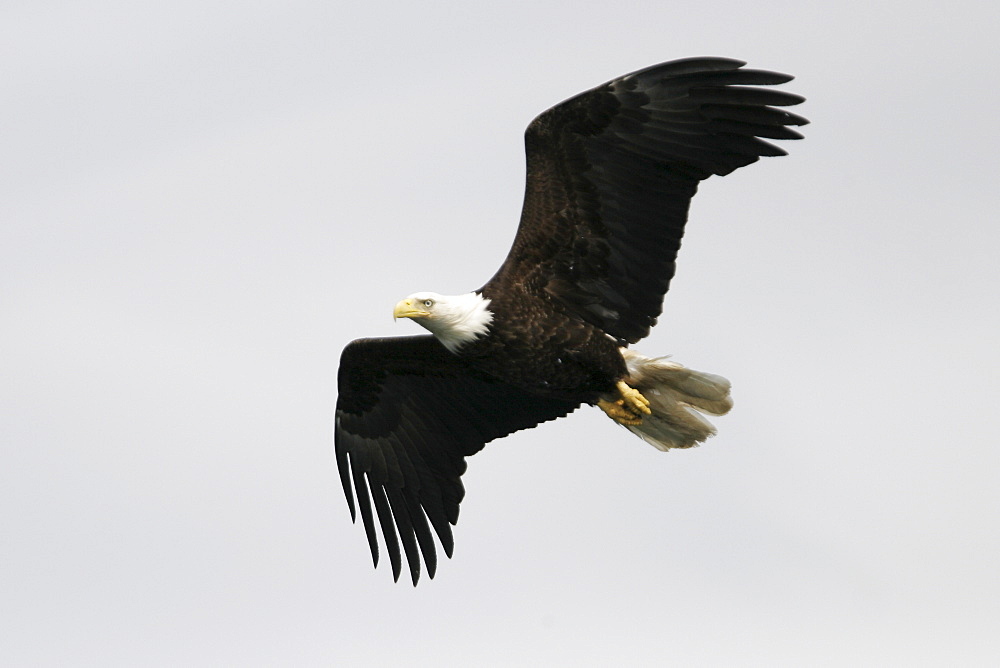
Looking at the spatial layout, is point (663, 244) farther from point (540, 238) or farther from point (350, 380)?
point (350, 380)

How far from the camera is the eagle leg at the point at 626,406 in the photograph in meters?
13.6

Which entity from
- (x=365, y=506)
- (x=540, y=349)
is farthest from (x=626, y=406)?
(x=365, y=506)

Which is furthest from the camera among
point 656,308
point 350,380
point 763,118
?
point 350,380

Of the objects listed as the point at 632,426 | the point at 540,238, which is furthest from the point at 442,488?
the point at 540,238

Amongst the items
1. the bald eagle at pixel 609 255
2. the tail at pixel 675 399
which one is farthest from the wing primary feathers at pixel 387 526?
the tail at pixel 675 399

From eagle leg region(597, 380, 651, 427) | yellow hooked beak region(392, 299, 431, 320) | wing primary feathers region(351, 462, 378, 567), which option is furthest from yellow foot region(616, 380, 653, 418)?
wing primary feathers region(351, 462, 378, 567)

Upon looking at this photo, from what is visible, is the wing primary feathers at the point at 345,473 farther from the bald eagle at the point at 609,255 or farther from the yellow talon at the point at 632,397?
the yellow talon at the point at 632,397

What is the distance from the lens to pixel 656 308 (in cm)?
1344

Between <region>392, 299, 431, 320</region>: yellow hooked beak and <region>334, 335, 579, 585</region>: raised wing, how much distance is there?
1.39 metres

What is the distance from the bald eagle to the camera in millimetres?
12641

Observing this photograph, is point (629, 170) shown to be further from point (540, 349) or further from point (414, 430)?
point (414, 430)

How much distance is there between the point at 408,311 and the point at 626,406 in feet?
6.09

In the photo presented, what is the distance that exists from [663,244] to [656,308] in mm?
540

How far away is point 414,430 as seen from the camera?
1513 cm
